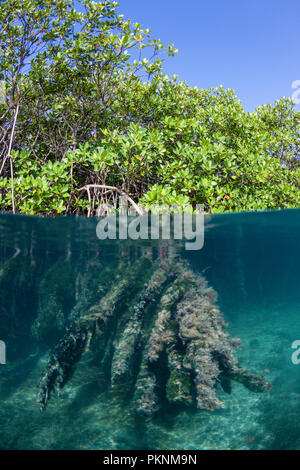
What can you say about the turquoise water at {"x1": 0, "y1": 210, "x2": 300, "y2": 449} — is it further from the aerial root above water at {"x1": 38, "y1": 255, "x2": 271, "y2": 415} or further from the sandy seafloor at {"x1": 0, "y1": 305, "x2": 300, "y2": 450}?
the aerial root above water at {"x1": 38, "y1": 255, "x2": 271, "y2": 415}

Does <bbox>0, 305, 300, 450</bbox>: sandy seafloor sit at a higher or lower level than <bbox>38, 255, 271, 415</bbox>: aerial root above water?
lower

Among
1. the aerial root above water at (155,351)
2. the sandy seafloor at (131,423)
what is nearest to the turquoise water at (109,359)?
the sandy seafloor at (131,423)

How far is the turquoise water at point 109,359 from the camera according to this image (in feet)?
25.2

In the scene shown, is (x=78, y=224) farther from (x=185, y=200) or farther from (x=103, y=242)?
(x=185, y=200)

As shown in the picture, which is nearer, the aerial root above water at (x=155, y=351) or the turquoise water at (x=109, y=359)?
the aerial root above water at (x=155, y=351)

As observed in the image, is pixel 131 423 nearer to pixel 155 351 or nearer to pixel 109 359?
pixel 155 351

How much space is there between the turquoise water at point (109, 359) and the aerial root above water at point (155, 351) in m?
0.48

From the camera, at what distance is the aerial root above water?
7520 mm

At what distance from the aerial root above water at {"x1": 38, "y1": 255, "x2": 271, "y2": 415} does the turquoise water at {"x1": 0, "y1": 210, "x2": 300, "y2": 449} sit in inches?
19.1

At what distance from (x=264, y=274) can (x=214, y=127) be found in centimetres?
1210

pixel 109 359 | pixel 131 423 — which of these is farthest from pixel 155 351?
pixel 109 359

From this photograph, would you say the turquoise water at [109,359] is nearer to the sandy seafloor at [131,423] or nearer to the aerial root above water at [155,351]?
the sandy seafloor at [131,423]

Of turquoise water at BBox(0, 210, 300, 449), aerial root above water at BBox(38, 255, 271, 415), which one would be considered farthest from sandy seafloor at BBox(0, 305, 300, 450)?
aerial root above water at BBox(38, 255, 271, 415)

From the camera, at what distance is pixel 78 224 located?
8844 millimetres
